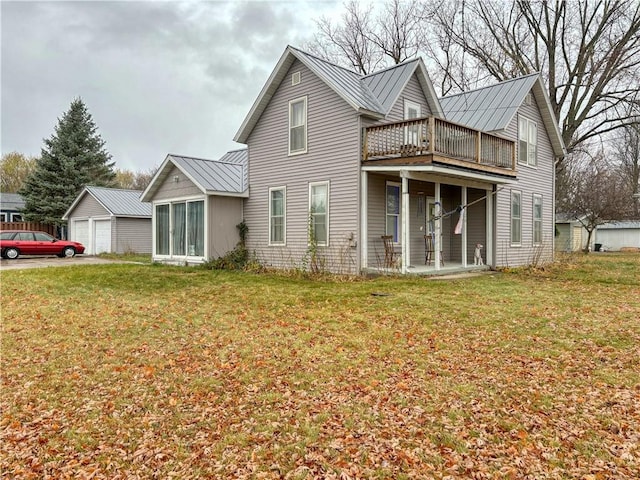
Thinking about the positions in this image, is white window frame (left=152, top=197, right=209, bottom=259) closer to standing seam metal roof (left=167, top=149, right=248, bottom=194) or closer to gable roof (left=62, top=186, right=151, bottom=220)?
standing seam metal roof (left=167, top=149, right=248, bottom=194)

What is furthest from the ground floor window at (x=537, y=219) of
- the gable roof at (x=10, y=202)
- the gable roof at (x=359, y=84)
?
the gable roof at (x=10, y=202)

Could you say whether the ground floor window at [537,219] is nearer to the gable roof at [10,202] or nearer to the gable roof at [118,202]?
the gable roof at [118,202]

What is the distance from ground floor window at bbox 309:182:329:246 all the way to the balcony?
1.76 m

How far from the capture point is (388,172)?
490 inches

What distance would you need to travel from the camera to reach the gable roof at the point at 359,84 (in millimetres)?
12859

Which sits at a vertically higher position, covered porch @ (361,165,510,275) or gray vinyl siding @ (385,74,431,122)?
gray vinyl siding @ (385,74,431,122)

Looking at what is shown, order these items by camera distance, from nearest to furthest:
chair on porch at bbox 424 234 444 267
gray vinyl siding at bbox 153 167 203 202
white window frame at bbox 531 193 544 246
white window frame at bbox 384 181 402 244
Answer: white window frame at bbox 384 181 402 244, chair on porch at bbox 424 234 444 267, gray vinyl siding at bbox 153 167 203 202, white window frame at bbox 531 193 544 246

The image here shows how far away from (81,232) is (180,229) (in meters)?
13.3

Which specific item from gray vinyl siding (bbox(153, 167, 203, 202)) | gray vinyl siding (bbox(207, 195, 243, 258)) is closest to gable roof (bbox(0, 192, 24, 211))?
gray vinyl siding (bbox(153, 167, 203, 202))

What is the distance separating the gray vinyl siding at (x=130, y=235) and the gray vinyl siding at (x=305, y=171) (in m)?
11.8

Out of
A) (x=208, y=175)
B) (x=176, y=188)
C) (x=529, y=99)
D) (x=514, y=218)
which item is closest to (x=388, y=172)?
(x=514, y=218)

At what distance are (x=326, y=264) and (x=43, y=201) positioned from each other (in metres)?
27.0

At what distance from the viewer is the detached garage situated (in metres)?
24.6

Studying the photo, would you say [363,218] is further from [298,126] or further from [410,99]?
[410,99]
